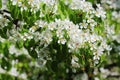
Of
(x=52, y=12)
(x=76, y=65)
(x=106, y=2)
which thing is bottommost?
(x=76, y=65)

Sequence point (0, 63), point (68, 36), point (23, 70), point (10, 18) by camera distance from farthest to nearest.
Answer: point (23, 70), point (0, 63), point (10, 18), point (68, 36)

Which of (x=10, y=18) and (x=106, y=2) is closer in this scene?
(x=10, y=18)

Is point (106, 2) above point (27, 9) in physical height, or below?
above

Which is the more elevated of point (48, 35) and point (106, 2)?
point (106, 2)

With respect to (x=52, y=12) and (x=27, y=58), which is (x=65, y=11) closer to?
(x=52, y=12)

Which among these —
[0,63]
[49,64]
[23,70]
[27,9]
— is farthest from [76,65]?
[23,70]

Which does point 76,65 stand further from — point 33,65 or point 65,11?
point 33,65

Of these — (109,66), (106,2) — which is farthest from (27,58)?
(106,2)

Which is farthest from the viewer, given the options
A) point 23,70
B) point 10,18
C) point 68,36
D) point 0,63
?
point 23,70

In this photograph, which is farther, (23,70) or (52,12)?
(23,70)
